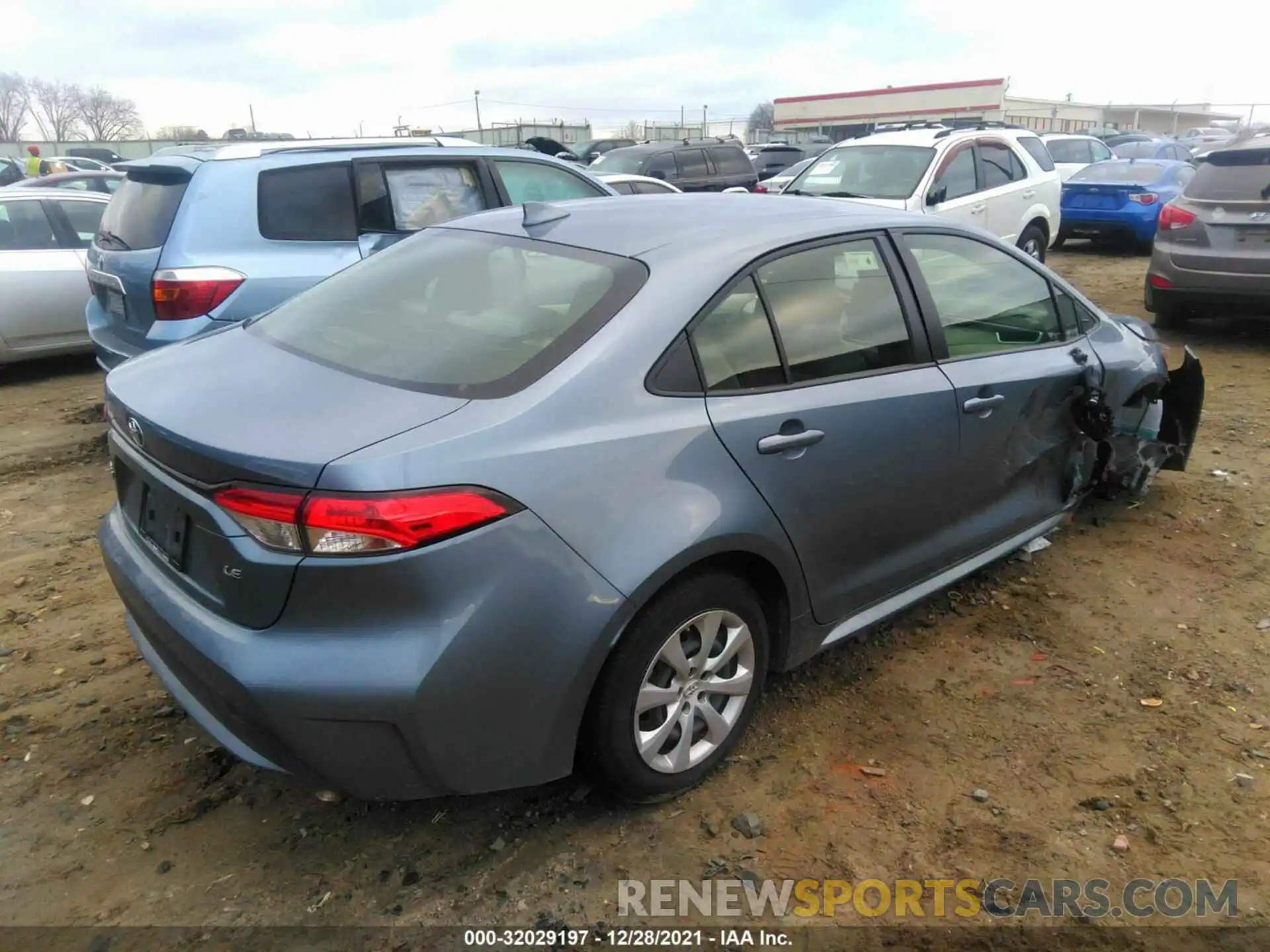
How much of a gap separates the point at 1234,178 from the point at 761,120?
6162 cm

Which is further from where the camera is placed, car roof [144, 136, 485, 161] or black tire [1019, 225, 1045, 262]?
black tire [1019, 225, 1045, 262]

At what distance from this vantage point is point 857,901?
235 centimetres

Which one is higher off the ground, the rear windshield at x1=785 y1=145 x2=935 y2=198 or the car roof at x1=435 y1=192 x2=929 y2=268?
the car roof at x1=435 y1=192 x2=929 y2=268

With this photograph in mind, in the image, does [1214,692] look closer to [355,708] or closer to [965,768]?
[965,768]

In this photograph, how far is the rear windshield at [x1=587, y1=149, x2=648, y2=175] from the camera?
14.2 meters

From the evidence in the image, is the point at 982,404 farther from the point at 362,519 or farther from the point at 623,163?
the point at 623,163

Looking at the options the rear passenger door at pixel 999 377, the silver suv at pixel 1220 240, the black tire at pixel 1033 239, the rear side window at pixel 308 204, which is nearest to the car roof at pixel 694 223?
the rear passenger door at pixel 999 377

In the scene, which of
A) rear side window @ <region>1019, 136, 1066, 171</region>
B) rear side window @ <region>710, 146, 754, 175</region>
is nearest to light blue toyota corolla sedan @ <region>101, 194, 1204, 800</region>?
rear side window @ <region>1019, 136, 1066, 171</region>

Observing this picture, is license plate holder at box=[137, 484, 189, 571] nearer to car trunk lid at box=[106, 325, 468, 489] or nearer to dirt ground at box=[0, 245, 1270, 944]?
car trunk lid at box=[106, 325, 468, 489]

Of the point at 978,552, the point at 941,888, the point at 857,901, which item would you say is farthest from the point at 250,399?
the point at 978,552

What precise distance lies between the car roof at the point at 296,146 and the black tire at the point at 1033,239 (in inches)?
257

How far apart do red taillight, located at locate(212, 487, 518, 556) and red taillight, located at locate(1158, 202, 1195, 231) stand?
772 centimetres

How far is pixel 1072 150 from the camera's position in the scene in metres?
16.8

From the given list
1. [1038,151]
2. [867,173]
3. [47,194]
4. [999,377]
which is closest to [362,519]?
[999,377]
